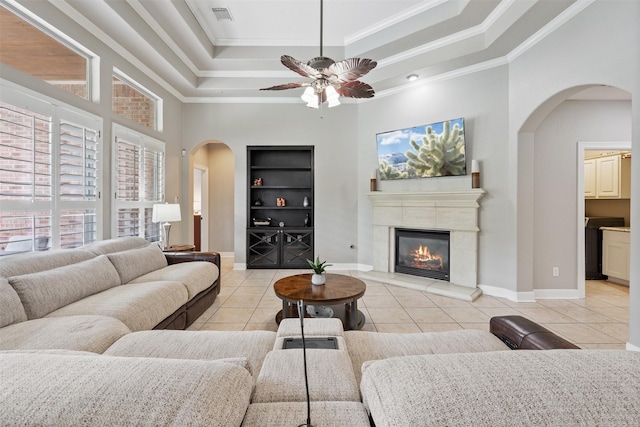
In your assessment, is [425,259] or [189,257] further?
[425,259]

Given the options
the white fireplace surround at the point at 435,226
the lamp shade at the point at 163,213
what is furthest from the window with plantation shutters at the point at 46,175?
the white fireplace surround at the point at 435,226

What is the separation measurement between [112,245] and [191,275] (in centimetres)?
92

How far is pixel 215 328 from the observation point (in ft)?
9.08

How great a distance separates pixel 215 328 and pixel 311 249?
105 inches

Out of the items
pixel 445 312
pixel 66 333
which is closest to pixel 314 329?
pixel 66 333

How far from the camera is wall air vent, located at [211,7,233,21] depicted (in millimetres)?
3512

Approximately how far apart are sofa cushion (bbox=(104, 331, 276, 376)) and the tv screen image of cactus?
11.6 feet

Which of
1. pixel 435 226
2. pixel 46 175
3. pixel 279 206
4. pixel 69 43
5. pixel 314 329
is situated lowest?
pixel 314 329

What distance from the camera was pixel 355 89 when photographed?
260 centimetres

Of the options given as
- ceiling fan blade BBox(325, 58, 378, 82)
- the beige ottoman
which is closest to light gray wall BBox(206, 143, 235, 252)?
ceiling fan blade BBox(325, 58, 378, 82)

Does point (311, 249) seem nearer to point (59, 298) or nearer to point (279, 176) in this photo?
point (279, 176)

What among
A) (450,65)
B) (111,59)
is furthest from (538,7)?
(111,59)

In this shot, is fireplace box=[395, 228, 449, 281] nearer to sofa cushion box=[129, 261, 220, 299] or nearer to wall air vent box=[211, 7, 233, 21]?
sofa cushion box=[129, 261, 220, 299]

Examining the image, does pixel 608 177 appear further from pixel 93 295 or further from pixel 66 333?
pixel 93 295
